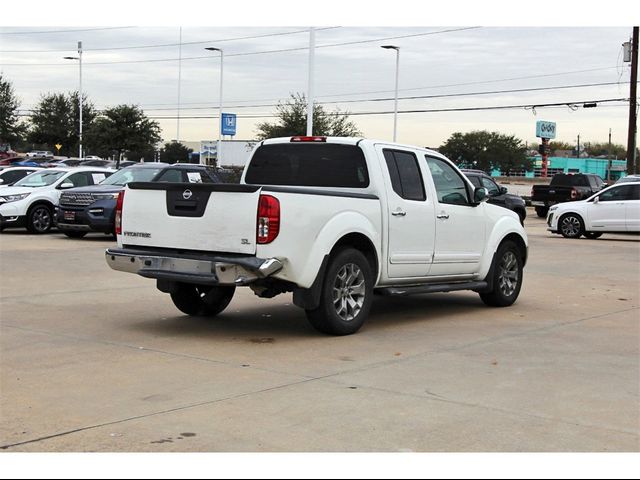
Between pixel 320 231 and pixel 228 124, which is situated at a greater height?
pixel 228 124

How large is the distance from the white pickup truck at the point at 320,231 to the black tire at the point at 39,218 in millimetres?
12735

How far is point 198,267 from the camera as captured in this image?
8469mm

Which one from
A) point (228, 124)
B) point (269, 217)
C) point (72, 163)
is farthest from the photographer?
point (228, 124)

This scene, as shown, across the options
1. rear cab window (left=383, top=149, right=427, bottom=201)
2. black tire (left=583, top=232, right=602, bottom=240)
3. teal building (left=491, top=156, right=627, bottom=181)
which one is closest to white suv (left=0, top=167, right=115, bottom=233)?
rear cab window (left=383, top=149, right=427, bottom=201)

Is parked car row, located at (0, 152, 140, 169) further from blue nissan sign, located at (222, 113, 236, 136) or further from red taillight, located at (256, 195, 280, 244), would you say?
red taillight, located at (256, 195, 280, 244)

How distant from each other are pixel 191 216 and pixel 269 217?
0.91 m

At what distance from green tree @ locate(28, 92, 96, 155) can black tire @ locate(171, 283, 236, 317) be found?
68284 mm

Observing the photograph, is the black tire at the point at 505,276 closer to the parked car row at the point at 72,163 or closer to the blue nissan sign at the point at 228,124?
the parked car row at the point at 72,163

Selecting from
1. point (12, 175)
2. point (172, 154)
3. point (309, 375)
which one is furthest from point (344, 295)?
point (172, 154)

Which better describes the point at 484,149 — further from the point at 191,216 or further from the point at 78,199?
the point at 191,216

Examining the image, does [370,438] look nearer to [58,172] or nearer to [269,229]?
[269,229]

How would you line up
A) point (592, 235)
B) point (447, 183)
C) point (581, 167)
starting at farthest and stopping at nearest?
point (581, 167) < point (592, 235) < point (447, 183)

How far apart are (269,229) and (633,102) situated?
3472cm

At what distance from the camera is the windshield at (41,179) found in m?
22.5
